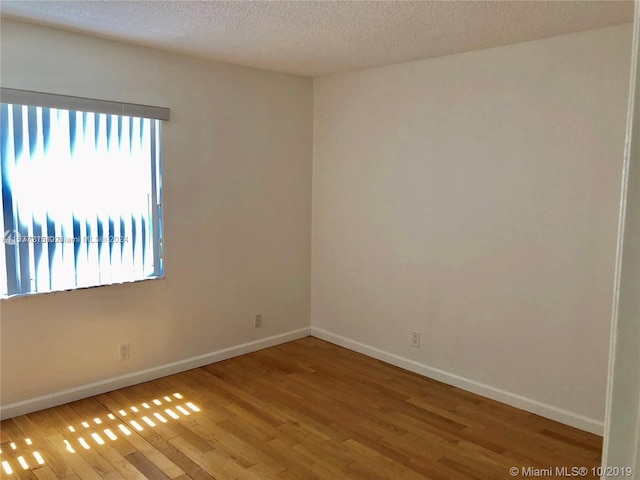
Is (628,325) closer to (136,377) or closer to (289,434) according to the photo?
(289,434)

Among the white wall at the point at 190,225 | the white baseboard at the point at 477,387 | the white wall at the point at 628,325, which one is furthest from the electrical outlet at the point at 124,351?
the white wall at the point at 628,325

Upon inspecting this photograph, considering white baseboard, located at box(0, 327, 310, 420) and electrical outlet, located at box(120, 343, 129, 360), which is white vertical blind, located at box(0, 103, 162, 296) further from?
white baseboard, located at box(0, 327, 310, 420)

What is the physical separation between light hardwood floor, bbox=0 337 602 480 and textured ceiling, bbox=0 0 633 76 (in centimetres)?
238

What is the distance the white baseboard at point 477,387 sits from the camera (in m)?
3.18

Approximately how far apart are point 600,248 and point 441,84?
1562 mm

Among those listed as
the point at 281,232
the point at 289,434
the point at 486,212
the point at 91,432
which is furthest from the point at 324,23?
the point at 91,432

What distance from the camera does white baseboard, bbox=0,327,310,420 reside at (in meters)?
3.23

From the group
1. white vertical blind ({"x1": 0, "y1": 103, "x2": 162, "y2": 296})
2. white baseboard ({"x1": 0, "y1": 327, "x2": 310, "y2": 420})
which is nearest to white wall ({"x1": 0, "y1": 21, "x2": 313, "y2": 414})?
white baseboard ({"x1": 0, "y1": 327, "x2": 310, "y2": 420})

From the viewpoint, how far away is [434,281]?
153 inches

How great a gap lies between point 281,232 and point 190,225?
2.99 ft

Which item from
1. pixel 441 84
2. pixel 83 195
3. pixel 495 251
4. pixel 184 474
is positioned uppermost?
pixel 441 84

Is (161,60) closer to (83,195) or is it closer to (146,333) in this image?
(83,195)

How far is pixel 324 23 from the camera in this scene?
290cm

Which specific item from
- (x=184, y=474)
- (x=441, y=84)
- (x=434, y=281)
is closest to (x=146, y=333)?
(x=184, y=474)
